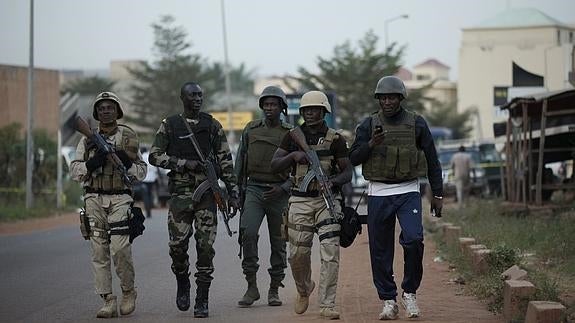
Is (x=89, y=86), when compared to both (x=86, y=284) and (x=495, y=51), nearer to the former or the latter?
(x=495, y=51)

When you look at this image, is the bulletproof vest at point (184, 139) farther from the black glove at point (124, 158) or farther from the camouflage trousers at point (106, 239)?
the camouflage trousers at point (106, 239)

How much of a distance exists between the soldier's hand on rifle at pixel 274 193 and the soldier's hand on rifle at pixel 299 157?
76cm

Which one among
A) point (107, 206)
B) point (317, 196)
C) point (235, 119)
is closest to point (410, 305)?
point (317, 196)

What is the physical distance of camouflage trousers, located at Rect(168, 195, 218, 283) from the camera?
31.3 ft

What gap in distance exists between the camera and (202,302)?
9.50 meters

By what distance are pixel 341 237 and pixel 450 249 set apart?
6.19 m

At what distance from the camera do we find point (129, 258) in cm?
948

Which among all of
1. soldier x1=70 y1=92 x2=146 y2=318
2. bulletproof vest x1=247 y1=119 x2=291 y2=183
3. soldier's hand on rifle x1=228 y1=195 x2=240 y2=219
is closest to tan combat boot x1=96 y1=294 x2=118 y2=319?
soldier x1=70 y1=92 x2=146 y2=318

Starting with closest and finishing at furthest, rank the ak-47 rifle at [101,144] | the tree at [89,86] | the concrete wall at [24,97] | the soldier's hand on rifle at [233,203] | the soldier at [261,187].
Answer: the ak-47 rifle at [101,144], the soldier's hand on rifle at [233,203], the soldier at [261,187], the concrete wall at [24,97], the tree at [89,86]

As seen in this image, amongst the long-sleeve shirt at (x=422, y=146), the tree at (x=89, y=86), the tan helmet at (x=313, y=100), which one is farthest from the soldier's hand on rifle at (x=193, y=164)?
the tree at (x=89, y=86)

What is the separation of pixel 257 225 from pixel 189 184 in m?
0.86

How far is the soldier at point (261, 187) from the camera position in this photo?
997 centimetres

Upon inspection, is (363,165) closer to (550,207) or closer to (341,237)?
(341,237)

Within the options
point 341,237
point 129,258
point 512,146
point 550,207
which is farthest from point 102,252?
point 512,146
